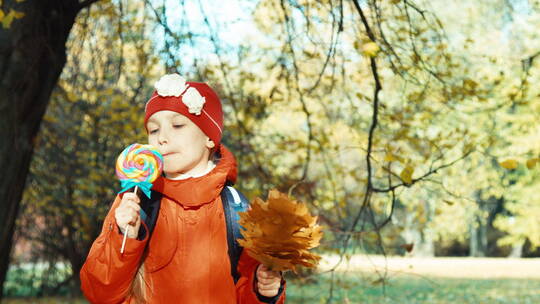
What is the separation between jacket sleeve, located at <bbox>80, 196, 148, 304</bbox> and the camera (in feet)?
7.67

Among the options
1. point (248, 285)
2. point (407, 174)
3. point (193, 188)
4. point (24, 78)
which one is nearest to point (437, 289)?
point (407, 174)

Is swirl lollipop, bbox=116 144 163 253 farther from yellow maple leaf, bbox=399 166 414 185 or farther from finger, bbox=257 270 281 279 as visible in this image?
yellow maple leaf, bbox=399 166 414 185

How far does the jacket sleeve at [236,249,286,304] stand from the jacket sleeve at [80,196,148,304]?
39 centimetres

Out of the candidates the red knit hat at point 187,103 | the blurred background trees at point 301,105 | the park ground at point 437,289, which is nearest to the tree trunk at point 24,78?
the blurred background trees at point 301,105

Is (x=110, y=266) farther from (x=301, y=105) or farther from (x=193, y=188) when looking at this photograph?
(x=301, y=105)

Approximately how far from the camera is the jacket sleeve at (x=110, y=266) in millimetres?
2338

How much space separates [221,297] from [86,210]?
6.71 m

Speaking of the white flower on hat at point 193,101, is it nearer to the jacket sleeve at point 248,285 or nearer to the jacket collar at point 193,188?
the jacket collar at point 193,188

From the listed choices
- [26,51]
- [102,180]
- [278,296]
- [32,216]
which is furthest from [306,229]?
[32,216]

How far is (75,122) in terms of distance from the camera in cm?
828

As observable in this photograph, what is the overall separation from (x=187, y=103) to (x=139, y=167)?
0.37 metres

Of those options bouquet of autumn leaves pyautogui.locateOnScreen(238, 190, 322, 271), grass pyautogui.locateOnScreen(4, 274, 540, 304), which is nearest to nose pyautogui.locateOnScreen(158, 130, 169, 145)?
bouquet of autumn leaves pyautogui.locateOnScreen(238, 190, 322, 271)

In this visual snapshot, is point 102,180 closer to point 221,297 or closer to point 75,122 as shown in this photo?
point 75,122

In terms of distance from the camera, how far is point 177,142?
2562 millimetres
